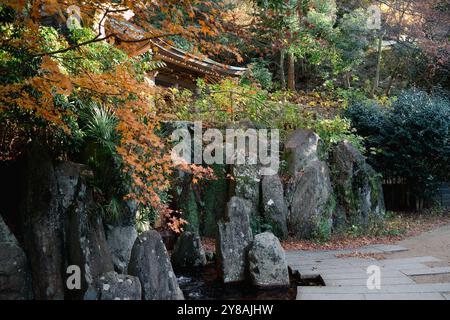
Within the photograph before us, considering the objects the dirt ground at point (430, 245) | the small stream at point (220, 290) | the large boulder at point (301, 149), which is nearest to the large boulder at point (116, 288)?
the small stream at point (220, 290)

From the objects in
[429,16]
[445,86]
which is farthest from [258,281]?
[445,86]

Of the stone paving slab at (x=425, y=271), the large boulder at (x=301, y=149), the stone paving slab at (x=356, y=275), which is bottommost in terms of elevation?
the stone paving slab at (x=356, y=275)

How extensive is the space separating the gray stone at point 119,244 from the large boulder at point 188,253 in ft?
3.81

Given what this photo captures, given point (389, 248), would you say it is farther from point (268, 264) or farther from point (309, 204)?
point (268, 264)

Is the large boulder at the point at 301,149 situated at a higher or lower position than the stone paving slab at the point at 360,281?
higher

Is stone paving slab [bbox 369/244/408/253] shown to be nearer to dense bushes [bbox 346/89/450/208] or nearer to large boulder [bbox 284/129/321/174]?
large boulder [bbox 284/129/321/174]

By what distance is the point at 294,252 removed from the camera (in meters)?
7.33

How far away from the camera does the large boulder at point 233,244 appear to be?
5.53 meters

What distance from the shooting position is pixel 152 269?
427cm

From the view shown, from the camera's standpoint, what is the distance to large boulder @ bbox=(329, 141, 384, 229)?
919 centimetres

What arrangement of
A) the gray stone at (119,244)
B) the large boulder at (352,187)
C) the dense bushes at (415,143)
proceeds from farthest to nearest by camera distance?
the dense bushes at (415,143) < the large boulder at (352,187) < the gray stone at (119,244)

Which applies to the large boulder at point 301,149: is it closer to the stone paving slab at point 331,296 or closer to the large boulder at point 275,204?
the large boulder at point 275,204

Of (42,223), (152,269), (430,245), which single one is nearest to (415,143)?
(430,245)
